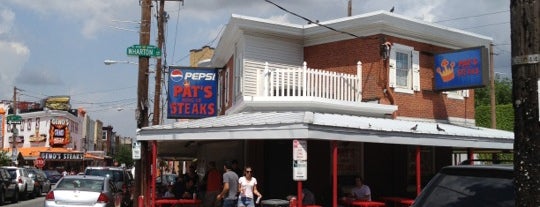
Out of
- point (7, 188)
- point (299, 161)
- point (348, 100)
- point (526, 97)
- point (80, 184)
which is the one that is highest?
point (348, 100)

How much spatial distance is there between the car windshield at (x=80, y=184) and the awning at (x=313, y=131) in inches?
88.5

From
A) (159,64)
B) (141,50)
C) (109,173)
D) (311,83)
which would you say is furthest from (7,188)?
(311,83)

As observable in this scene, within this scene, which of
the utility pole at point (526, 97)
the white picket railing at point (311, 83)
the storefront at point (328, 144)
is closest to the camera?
the utility pole at point (526, 97)

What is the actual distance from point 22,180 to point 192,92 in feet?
40.4

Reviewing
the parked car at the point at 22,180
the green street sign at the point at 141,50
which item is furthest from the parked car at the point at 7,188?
the green street sign at the point at 141,50

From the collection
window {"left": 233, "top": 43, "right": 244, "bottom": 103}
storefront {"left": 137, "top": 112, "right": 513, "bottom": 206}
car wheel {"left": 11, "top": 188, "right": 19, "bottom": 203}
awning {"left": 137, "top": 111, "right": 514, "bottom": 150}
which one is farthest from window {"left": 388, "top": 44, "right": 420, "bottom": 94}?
car wheel {"left": 11, "top": 188, "right": 19, "bottom": 203}

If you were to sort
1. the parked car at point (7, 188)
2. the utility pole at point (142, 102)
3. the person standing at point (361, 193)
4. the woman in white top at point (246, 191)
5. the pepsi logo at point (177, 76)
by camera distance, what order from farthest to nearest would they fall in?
the parked car at point (7, 188) → the pepsi logo at point (177, 76) → the utility pole at point (142, 102) → the person standing at point (361, 193) → the woman in white top at point (246, 191)

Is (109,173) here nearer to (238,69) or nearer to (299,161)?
(238,69)

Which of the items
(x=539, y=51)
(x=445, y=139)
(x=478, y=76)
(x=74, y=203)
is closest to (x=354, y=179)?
(x=445, y=139)

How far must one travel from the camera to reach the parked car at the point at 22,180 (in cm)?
2839

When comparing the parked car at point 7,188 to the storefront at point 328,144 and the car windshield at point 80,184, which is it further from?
the car windshield at point 80,184

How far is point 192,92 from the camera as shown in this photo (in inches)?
844

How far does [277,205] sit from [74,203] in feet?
18.6

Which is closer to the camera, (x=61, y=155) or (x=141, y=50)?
(x=141, y=50)
